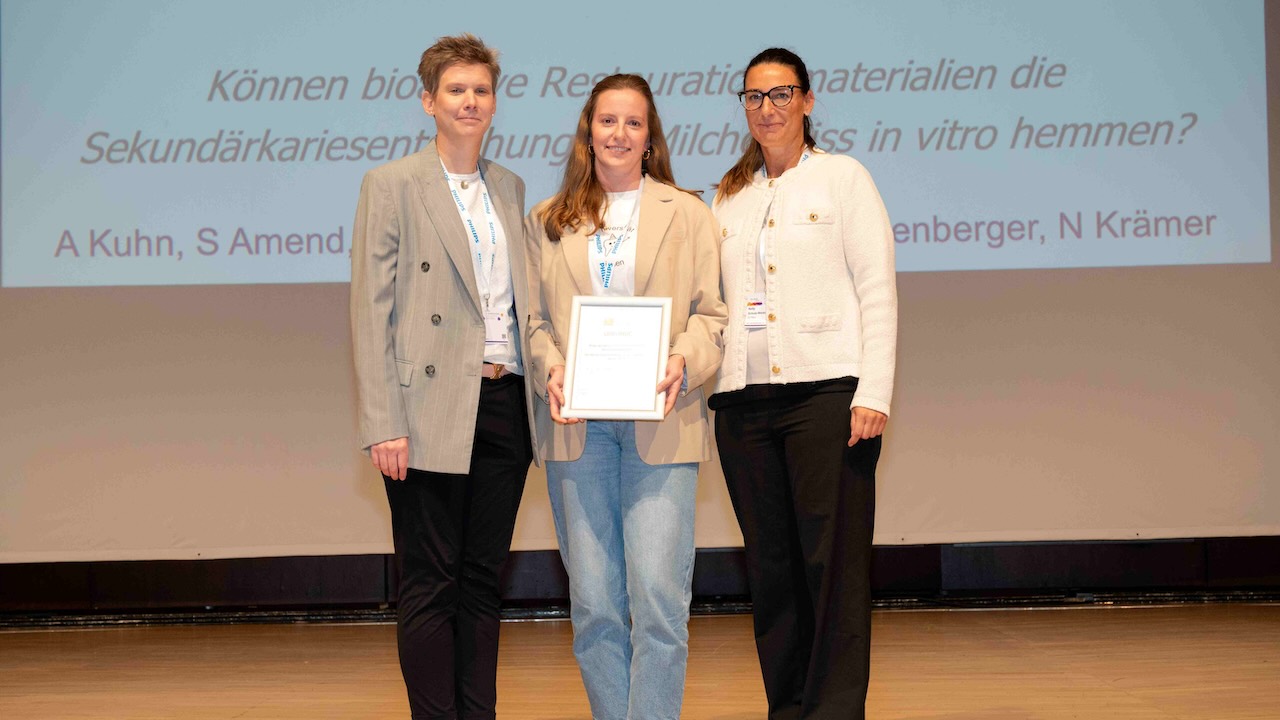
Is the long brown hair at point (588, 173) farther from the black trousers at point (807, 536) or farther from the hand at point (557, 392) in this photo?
the black trousers at point (807, 536)

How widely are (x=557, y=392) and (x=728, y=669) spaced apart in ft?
5.83

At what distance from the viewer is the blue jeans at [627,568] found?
2.20 metres

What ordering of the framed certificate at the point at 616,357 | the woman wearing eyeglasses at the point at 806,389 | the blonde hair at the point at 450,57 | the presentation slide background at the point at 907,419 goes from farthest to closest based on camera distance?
the presentation slide background at the point at 907,419
the woman wearing eyeglasses at the point at 806,389
the blonde hair at the point at 450,57
the framed certificate at the point at 616,357

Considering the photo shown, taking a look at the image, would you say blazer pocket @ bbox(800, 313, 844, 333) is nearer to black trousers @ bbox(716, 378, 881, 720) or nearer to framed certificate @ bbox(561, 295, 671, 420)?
black trousers @ bbox(716, 378, 881, 720)

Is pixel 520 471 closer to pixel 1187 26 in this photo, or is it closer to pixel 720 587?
pixel 720 587

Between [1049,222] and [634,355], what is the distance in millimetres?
2918

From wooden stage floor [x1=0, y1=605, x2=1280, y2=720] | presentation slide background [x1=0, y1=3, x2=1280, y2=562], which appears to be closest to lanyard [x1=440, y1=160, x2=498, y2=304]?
wooden stage floor [x1=0, y1=605, x2=1280, y2=720]

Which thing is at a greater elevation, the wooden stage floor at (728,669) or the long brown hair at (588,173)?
the long brown hair at (588,173)

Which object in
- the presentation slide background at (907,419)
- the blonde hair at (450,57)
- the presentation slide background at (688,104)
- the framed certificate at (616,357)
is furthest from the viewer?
the presentation slide background at (907,419)

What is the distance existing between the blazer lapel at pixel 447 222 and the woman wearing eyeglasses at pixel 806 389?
57 cm

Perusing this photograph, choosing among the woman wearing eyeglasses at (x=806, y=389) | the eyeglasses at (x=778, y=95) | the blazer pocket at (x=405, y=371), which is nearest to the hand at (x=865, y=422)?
the woman wearing eyeglasses at (x=806, y=389)

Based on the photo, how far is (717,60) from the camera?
4.49 m

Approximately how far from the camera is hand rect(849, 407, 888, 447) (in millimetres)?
2283

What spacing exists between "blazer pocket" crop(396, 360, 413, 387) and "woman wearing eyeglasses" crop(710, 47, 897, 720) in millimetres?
665
